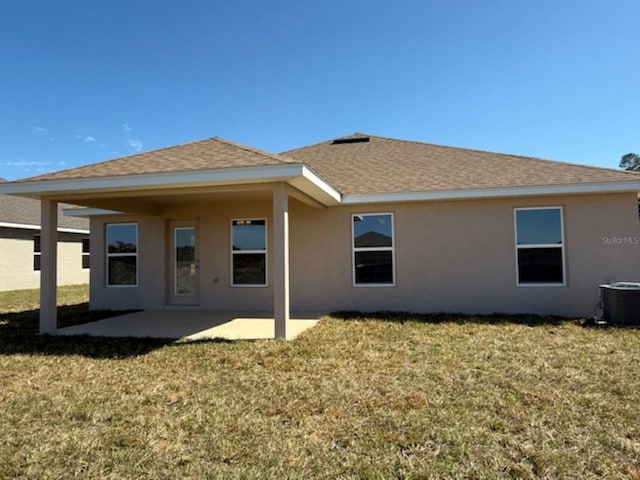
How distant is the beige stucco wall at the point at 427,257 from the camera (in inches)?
340

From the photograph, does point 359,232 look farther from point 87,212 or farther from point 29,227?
point 29,227

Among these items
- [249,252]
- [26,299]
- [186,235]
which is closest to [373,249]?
[249,252]

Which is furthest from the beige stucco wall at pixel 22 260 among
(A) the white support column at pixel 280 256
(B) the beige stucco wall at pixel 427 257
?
(A) the white support column at pixel 280 256

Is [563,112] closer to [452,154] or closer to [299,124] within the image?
[452,154]

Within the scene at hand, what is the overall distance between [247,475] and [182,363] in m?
3.12

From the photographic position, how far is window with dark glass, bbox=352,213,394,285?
970cm

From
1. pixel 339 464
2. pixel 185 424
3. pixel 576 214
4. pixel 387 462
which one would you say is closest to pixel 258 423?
pixel 185 424

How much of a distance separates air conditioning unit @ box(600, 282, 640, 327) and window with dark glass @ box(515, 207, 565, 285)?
Answer: 1.22 metres

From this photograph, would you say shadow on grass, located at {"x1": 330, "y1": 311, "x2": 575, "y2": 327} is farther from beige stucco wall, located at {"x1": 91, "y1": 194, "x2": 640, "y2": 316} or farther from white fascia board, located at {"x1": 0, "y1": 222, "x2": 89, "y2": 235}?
white fascia board, located at {"x1": 0, "y1": 222, "x2": 89, "y2": 235}

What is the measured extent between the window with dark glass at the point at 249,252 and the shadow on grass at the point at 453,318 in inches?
93.2

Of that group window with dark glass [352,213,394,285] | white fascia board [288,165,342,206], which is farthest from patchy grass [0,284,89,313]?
window with dark glass [352,213,394,285]

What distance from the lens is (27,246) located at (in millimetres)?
17578

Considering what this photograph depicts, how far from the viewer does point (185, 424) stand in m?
3.56

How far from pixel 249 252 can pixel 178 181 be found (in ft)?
13.2
